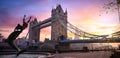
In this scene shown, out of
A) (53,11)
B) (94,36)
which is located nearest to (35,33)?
(53,11)

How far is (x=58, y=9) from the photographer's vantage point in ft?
288

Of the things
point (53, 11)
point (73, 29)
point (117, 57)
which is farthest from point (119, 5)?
point (53, 11)

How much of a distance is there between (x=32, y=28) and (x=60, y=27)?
36.4m

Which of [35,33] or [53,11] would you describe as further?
[35,33]

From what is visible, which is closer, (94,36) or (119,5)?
(119,5)

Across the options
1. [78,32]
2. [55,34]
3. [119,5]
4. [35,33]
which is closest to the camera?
[119,5]

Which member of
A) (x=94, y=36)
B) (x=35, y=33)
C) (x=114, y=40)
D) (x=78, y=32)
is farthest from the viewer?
(x=35, y=33)

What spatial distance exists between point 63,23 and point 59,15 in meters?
6.12

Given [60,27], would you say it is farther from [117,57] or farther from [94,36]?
[117,57]

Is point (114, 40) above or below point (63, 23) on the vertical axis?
below

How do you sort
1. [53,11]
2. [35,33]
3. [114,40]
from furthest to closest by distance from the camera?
1. [35,33]
2. [53,11]
3. [114,40]

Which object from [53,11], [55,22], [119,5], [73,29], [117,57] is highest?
[53,11]

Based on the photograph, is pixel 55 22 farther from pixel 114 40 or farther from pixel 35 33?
pixel 114 40

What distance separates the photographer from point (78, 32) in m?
69.9
